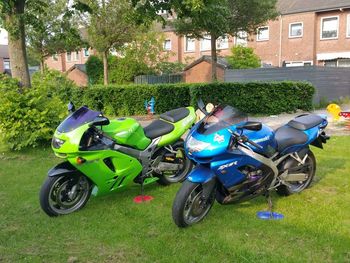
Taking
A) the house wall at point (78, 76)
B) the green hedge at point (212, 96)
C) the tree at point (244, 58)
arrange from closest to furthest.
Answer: the green hedge at point (212, 96), the tree at point (244, 58), the house wall at point (78, 76)

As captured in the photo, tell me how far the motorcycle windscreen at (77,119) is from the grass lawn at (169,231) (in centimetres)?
102

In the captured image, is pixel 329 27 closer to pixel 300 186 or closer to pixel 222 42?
pixel 222 42

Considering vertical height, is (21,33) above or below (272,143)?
above

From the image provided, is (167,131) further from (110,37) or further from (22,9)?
(110,37)

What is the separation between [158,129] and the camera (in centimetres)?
569

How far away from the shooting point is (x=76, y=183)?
5.02 metres

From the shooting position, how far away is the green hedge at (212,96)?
14.7m

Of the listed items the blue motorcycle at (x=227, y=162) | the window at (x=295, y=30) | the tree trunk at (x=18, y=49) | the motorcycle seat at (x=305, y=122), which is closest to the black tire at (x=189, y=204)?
the blue motorcycle at (x=227, y=162)

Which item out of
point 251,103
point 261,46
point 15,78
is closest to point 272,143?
point 15,78

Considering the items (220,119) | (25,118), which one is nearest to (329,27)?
(25,118)

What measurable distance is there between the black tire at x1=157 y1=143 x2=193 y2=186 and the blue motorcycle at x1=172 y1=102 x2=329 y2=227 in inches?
56.8

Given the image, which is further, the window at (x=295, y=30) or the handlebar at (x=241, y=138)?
the window at (x=295, y=30)

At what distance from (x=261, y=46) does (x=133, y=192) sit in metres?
32.4

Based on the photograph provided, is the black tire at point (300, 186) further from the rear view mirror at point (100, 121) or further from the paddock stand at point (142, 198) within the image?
the rear view mirror at point (100, 121)
